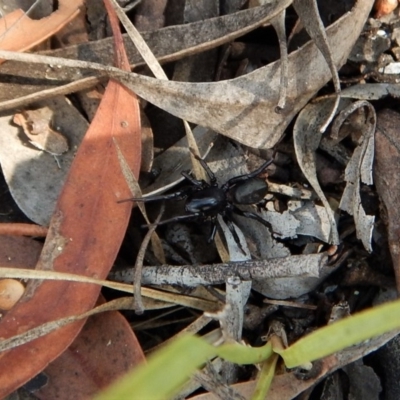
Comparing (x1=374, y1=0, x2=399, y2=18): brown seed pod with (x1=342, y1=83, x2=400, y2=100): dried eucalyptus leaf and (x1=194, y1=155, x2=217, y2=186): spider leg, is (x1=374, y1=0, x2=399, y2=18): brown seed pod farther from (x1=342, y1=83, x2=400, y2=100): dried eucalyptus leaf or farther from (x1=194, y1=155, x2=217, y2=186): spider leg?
(x1=194, y1=155, x2=217, y2=186): spider leg

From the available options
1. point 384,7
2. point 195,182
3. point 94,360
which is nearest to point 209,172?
point 195,182

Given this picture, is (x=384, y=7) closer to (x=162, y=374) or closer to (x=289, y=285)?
(x=289, y=285)

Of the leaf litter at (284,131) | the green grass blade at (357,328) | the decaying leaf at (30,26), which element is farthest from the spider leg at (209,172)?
the green grass blade at (357,328)

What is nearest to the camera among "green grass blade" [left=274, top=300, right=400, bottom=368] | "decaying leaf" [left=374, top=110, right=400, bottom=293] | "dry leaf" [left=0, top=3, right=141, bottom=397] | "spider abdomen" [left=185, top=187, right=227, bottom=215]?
"green grass blade" [left=274, top=300, right=400, bottom=368]

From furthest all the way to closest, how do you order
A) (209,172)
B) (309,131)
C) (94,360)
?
1. (209,172)
2. (309,131)
3. (94,360)

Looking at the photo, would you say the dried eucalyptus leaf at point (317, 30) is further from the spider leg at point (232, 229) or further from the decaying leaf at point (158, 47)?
the spider leg at point (232, 229)

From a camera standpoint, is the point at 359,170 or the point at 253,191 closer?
the point at 359,170

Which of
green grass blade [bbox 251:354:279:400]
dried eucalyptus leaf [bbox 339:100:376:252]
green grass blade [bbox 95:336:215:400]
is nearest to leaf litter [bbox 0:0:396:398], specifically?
dried eucalyptus leaf [bbox 339:100:376:252]

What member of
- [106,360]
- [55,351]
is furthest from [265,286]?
[55,351]

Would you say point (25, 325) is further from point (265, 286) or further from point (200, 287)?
point (265, 286)
